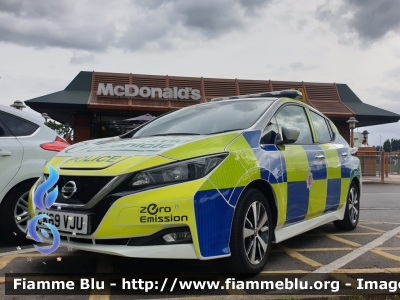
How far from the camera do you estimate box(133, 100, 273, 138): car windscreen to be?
3875 mm

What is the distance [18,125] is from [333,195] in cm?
369

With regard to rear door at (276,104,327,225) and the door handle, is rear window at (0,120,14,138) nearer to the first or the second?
the door handle

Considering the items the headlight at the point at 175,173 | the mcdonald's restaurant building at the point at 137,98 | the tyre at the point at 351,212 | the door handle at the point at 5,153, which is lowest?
the tyre at the point at 351,212

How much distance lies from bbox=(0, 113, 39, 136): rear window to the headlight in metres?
2.45

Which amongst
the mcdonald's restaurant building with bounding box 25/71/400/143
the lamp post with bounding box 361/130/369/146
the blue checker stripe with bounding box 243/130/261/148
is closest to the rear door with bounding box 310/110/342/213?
the blue checker stripe with bounding box 243/130/261/148

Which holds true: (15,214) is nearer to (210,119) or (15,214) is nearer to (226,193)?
(210,119)

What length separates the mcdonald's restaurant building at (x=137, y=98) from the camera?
61.6ft

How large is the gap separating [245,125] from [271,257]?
133 centimetres

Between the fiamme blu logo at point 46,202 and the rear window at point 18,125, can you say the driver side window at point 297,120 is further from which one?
the rear window at point 18,125

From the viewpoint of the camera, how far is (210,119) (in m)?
4.12

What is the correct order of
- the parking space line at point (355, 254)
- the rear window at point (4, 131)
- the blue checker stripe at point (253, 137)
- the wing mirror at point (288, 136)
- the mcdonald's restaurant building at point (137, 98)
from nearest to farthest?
the blue checker stripe at point (253, 137) < the parking space line at point (355, 254) < the wing mirror at point (288, 136) < the rear window at point (4, 131) < the mcdonald's restaurant building at point (137, 98)

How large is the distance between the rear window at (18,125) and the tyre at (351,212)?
4.00 metres

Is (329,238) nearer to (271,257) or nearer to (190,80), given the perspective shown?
(271,257)

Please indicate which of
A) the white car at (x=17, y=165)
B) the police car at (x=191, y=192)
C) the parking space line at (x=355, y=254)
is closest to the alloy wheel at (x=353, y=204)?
the parking space line at (x=355, y=254)
